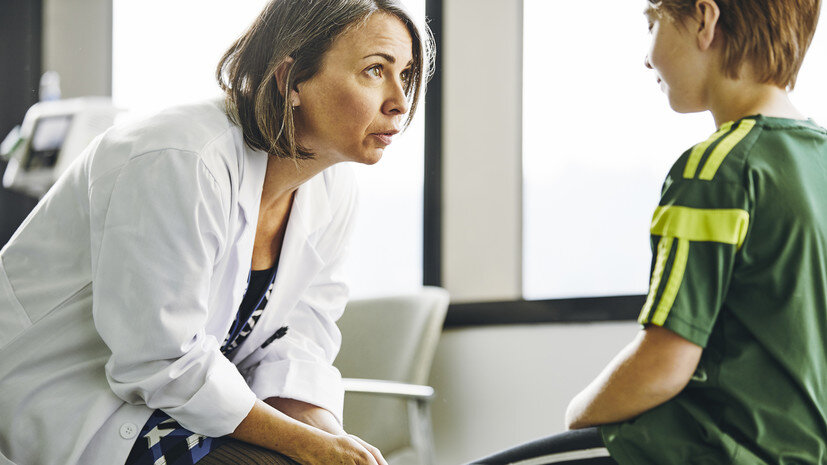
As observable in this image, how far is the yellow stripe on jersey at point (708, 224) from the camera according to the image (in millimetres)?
828

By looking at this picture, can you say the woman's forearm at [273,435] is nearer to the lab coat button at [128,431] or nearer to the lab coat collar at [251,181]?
the lab coat button at [128,431]

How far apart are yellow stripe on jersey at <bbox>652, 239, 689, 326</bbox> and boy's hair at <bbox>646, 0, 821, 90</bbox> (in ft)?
0.82

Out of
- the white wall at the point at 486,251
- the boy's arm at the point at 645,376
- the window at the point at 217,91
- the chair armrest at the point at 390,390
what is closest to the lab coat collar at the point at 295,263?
the chair armrest at the point at 390,390

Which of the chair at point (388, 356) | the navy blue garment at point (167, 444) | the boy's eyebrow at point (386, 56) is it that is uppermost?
the boy's eyebrow at point (386, 56)

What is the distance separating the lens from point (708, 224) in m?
0.83

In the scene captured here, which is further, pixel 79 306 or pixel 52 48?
pixel 52 48

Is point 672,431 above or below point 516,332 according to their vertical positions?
above

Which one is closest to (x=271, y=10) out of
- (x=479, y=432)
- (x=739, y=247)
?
(x=739, y=247)

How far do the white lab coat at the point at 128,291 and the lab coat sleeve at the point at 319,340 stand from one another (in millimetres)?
179

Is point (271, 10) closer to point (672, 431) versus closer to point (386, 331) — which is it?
point (672, 431)

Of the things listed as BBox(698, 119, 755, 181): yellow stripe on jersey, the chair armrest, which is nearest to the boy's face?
BBox(698, 119, 755, 181): yellow stripe on jersey

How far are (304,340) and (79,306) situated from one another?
0.45 m

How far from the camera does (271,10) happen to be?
49.8 inches

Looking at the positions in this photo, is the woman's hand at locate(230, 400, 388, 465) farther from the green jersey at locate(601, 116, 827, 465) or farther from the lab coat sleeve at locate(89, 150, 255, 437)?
the green jersey at locate(601, 116, 827, 465)
